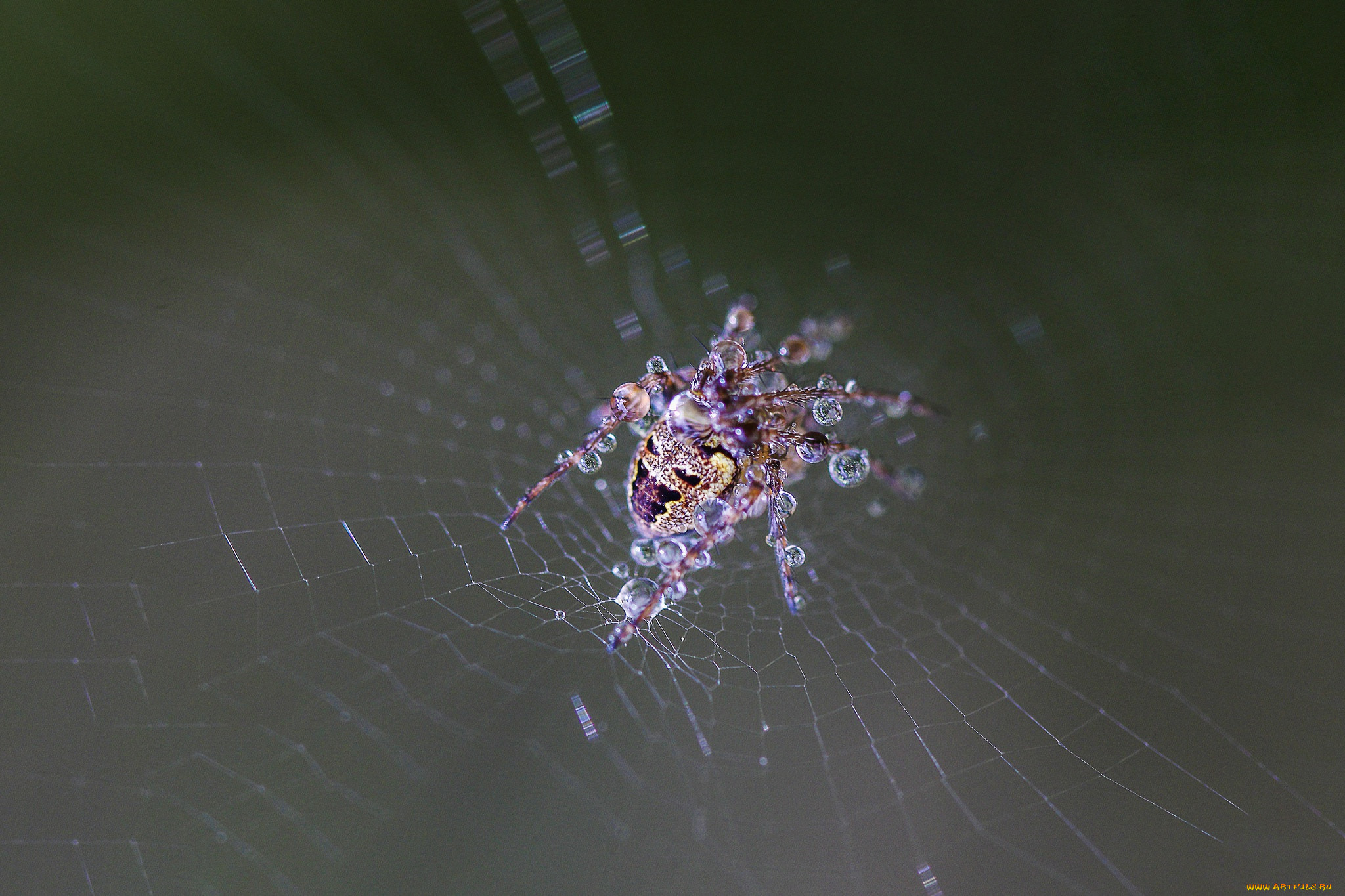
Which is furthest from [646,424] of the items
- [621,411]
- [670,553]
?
[670,553]

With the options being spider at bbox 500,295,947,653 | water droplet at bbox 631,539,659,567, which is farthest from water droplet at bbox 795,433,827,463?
Answer: water droplet at bbox 631,539,659,567

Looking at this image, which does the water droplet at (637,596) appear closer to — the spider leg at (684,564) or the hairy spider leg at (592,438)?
the spider leg at (684,564)

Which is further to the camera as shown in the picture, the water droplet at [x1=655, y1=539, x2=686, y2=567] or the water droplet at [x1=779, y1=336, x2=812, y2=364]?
the water droplet at [x1=779, y1=336, x2=812, y2=364]

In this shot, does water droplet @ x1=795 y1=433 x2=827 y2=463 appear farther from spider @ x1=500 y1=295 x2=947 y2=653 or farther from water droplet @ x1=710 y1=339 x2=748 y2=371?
water droplet @ x1=710 y1=339 x2=748 y2=371

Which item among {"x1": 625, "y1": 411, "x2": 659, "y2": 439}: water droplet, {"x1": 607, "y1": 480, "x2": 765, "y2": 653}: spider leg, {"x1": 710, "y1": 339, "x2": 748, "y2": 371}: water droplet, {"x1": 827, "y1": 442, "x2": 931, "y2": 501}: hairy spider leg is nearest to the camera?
{"x1": 607, "y1": 480, "x2": 765, "y2": 653}: spider leg

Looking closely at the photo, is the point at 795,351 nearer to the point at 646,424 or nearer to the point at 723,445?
the point at 723,445

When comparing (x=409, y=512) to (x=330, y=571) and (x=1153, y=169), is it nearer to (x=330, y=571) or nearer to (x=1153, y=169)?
(x=330, y=571)

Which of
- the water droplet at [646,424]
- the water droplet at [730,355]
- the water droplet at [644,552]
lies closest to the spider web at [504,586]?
the water droplet at [644,552]
